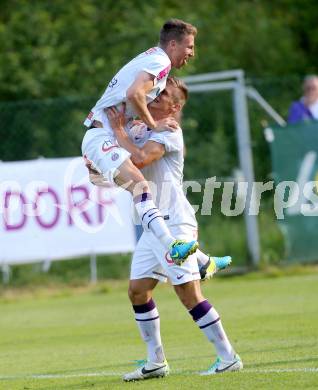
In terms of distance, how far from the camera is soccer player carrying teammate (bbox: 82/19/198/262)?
26.2ft

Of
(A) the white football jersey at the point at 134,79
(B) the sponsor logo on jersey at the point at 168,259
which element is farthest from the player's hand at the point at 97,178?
(B) the sponsor logo on jersey at the point at 168,259

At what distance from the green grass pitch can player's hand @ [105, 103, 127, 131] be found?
1784 mm

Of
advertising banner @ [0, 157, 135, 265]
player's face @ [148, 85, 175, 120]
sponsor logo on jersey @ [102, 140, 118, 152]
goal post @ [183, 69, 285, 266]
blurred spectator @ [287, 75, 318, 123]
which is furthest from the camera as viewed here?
goal post @ [183, 69, 285, 266]

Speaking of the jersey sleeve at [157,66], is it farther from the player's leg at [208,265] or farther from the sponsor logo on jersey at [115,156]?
the player's leg at [208,265]

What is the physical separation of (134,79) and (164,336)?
3297 millimetres

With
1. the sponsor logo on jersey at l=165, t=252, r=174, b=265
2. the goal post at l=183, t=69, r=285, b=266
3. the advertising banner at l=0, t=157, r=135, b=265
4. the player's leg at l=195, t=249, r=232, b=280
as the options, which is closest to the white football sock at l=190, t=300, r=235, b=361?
the sponsor logo on jersey at l=165, t=252, r=174, b=265

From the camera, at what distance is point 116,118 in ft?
27.7

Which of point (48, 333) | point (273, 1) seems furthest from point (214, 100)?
point (273, 1)

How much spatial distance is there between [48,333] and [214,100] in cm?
852

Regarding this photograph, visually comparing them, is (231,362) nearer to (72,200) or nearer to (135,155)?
(135,155)

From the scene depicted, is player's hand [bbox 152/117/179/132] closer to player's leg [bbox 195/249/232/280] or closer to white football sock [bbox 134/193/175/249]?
white football sock [bbox 134/193/175/249]

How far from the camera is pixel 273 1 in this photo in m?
32.7

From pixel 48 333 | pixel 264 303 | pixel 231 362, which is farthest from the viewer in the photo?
pixel 264 303

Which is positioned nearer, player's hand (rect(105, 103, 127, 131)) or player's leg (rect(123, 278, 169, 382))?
player's leg (rect(123, 278, 169, 382))
